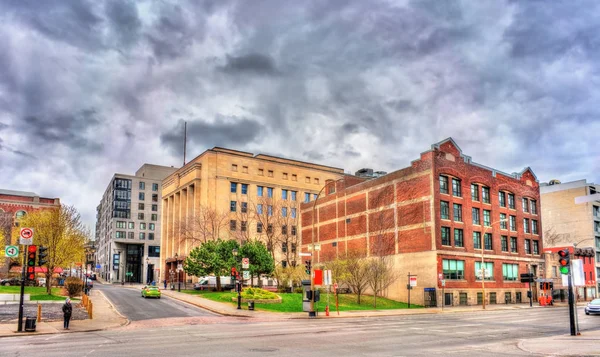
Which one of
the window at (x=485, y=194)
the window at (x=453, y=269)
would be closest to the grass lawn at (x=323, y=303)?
the window at (x=453, y=269)

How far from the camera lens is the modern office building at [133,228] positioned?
133000 mm

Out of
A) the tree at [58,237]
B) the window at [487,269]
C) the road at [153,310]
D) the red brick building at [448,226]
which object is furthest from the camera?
the window at [487,269]

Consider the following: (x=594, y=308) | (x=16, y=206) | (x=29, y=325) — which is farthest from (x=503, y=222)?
(x=16, y=206)

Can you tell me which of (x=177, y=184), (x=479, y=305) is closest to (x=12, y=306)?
(x=479, y=305)

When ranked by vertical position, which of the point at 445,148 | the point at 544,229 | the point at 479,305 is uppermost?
the point at 445,148

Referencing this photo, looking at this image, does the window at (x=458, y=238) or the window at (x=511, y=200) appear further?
the window at (x=511, y=200)

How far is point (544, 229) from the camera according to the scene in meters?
103

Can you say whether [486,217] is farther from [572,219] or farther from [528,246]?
[572,219]

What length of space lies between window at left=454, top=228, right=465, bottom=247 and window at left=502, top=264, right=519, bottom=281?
29.0 feet

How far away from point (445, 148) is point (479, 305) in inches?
747

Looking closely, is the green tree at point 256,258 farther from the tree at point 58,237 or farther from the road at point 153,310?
the tree at point 58,237

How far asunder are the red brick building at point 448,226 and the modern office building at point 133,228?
246 feet

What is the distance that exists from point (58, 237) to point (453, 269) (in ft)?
144

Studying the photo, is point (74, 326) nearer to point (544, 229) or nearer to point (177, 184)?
point (177, 184)
